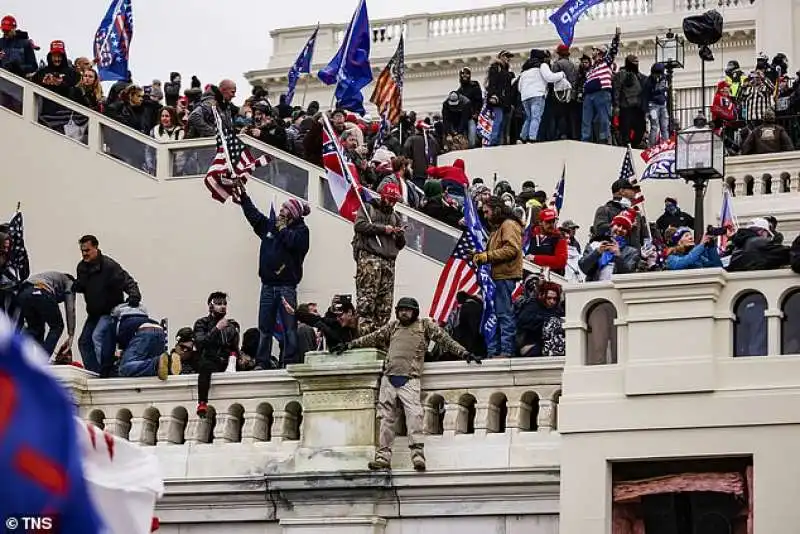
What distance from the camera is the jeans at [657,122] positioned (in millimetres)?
32094

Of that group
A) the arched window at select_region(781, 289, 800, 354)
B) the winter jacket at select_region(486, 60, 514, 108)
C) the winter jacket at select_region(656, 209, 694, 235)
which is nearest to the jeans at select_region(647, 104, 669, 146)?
the winter jacket at select_region(486, 60, 514, 108)

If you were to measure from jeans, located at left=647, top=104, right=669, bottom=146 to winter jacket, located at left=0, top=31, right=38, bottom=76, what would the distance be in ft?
28.5

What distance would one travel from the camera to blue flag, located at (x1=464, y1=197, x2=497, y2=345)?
797 inches

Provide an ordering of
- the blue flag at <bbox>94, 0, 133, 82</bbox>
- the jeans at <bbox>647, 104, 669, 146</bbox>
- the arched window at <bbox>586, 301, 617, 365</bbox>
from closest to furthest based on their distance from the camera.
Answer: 1. the arched window at <bbox>586, 301, 617, 365</bbox>
2. the jeans at <bbox>647, 104, 669, 146</bbox>
3. the blue flag at <bbox>94, 0, 133, 82</bbox>

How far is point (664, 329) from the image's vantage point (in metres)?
18.1

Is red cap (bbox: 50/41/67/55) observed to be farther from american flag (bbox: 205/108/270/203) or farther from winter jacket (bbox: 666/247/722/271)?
winter jacket (bbox: 666/247/722/271)

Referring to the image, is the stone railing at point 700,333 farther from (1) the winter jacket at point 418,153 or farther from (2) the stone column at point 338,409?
(1) the winter jacket at point 418,153

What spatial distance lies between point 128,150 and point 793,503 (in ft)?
44.6

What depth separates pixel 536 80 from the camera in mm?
31500

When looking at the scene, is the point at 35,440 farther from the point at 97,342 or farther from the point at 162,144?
the point at 162,144

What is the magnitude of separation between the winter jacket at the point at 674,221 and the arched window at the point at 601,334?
784cm

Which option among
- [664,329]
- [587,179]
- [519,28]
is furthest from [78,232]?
[519,28]

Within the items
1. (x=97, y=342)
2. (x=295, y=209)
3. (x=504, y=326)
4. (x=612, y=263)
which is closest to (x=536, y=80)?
(x=295, y=209)

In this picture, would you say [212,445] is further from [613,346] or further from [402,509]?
[613,346]
